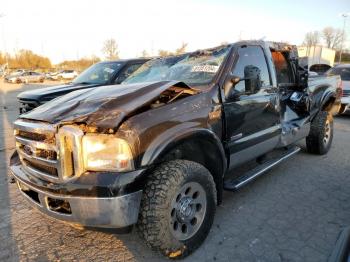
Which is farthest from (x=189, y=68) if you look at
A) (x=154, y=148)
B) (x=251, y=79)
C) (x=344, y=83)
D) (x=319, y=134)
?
(x=344, y=83)

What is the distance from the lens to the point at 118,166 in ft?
7.86

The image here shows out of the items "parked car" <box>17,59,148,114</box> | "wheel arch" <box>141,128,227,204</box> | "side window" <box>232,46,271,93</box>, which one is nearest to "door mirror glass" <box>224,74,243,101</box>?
"side window" <box>232,46,271,93</box>

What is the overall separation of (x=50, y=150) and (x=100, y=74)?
5305 mm

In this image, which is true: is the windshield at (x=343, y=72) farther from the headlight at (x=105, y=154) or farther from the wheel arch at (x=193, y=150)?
the headlight at (x=105, y=154)

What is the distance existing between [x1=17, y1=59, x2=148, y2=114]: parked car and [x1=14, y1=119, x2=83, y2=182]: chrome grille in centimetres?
374

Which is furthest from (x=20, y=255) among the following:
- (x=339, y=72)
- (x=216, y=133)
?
(x=339, y=72)

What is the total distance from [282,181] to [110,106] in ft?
10.1

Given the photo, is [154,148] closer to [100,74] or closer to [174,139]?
[174,139]

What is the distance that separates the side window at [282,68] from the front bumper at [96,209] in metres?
3.37

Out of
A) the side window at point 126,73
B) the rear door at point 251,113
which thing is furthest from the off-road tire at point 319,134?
the side window at point 126,73

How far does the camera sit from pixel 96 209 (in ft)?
7.68

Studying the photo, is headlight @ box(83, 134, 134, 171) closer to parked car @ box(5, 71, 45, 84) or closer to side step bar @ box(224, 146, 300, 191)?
side step bar @ box(224, 146, 300, 191)

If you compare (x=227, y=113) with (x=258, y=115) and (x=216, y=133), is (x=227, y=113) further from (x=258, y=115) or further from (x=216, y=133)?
(x=258, y=115)

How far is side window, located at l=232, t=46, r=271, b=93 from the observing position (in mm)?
3482
